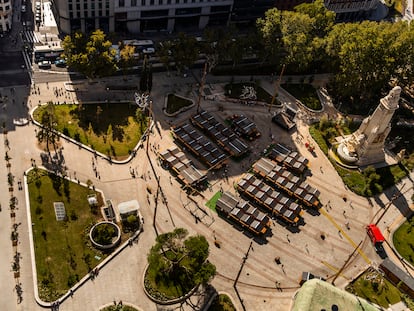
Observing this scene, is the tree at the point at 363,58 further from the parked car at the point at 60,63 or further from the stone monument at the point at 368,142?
the parked car at the point at 60,63

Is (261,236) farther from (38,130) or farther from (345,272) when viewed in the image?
(38,130)

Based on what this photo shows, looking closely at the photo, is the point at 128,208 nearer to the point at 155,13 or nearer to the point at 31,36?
the point at 31,36

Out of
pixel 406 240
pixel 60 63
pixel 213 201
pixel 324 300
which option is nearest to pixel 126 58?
pixel 60 63

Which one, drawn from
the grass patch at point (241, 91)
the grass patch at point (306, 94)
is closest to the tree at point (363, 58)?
the grass patch at point (306, 94)

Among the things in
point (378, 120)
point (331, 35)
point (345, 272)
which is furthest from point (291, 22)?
point (345, 272)

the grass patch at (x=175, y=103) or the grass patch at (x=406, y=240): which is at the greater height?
the grass patch at (x=175, y=103)
